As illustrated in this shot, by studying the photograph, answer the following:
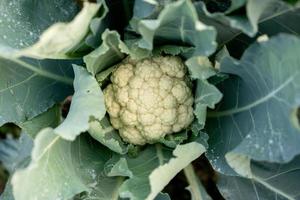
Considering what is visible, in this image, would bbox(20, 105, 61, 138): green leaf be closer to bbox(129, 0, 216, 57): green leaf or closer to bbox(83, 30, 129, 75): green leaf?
bbox(83, 30, 129, 75): green leaf

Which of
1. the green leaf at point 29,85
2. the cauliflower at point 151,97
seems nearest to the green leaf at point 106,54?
the cauliflower at point 151,97

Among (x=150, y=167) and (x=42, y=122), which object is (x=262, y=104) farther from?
(x=42, y=122)

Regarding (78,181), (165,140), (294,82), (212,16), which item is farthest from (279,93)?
(78,181)

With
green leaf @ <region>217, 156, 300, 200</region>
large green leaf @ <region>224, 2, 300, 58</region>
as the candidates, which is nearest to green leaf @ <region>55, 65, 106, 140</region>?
large green leaf @ <region>224, 2, 300, 58</region>

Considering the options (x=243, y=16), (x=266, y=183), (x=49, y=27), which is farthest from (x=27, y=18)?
(x=266, y=183)

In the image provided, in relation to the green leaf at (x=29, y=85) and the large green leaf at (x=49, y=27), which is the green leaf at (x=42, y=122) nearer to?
the green leaf at (x=29, y=85)
